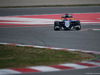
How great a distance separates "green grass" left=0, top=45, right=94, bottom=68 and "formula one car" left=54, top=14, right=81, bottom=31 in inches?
253

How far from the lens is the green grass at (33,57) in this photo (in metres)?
8.61

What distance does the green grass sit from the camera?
8609 mm

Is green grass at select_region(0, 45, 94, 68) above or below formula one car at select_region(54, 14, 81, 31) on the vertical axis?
below

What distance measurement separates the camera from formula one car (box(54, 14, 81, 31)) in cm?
1769

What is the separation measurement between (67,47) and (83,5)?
28733 mm

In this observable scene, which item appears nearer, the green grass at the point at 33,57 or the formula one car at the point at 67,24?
the green grass at the point at 33,57

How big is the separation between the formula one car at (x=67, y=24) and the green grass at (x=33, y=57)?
21.1 ft

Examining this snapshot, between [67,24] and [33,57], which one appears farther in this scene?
[67,24]

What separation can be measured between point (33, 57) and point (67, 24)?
8333mm

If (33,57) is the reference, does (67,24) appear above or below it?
above

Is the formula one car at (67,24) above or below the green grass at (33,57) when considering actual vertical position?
above

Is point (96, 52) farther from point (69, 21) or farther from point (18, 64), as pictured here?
point (69, 21)

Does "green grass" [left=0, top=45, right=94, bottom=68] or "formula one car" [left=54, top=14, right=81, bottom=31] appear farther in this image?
"formula one car" [left=54, top=14, right=81, bottom=31]

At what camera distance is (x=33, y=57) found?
378 inches
